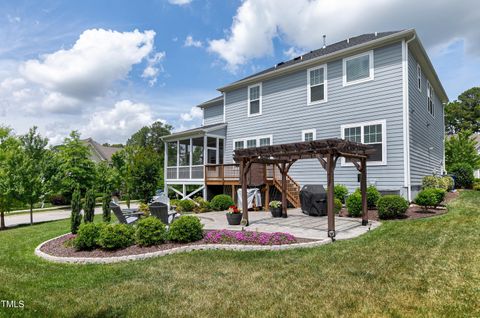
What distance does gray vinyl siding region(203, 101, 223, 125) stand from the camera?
19141 mm

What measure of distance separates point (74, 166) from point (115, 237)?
17.6m

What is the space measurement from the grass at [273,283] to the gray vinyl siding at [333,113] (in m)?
5.44

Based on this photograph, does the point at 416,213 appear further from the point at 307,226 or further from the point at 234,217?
the point at 234,217

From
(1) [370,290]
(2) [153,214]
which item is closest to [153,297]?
(1) [370,290]

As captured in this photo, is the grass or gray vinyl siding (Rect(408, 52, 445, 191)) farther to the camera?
gray vinyl siding (Rect(408, 52, 445, 191))

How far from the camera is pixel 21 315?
358 cm

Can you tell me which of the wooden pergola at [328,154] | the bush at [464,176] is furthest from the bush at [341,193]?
the bush at [464,176]

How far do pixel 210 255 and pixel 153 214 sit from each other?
2901mm

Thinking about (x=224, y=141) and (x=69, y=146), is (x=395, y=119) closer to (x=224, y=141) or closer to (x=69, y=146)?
(x=224, y=141)

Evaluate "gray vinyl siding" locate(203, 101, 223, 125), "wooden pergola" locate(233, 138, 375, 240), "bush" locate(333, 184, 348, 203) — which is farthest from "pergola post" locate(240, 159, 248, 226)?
"gray vinyl siding" locate(203, 101, 223, 125)

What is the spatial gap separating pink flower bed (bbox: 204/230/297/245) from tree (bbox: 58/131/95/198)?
16954mm

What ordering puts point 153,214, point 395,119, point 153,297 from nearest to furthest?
point 153,297 < point 153,214 < point 395,119

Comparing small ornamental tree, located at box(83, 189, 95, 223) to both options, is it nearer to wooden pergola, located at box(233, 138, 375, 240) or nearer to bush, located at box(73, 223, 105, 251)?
bush, located at box(73, 223, 105, 251)

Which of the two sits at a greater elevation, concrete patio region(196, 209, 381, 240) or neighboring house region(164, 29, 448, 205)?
neighboring house region(164, 29, 448, 205)
